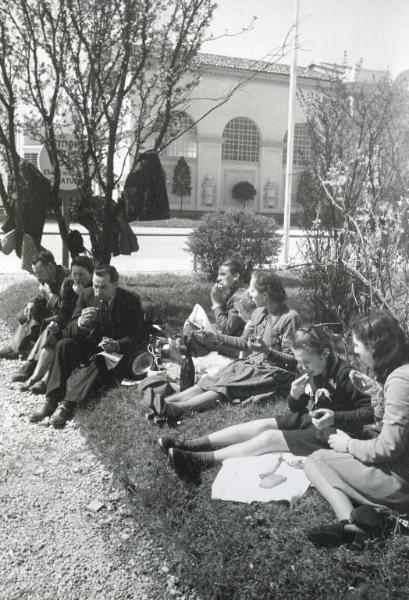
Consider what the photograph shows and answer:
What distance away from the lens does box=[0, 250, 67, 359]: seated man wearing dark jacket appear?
7426mm

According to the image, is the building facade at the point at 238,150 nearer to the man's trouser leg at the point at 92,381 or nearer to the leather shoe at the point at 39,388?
the leather shoe at the point at 39,388

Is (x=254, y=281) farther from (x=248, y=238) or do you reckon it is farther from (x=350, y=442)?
(x=248, y=238)

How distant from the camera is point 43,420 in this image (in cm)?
572

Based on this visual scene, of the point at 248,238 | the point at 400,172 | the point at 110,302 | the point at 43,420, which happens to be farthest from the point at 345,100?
the point at 43,420

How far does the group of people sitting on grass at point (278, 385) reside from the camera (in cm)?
344

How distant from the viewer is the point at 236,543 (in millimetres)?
3404

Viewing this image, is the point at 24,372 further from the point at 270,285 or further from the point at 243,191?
the point at 243,191

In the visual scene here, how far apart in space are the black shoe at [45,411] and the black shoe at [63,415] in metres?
0.11

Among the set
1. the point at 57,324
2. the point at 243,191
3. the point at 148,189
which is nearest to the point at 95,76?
the point at 148,189

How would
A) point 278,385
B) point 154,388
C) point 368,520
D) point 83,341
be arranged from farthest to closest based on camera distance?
point 83,341
point 154,388
point 278,385
point 368,520

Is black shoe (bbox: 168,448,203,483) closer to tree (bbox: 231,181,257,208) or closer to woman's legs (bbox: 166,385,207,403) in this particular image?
woman's legs (bbox: 166,385,207,403)

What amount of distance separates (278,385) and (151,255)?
1362 centimetres

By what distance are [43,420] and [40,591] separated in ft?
8.38

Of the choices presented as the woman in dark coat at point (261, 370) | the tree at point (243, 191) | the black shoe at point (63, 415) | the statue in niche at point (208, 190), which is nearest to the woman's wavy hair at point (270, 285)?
the woman in dark coat at point (261, 370)
